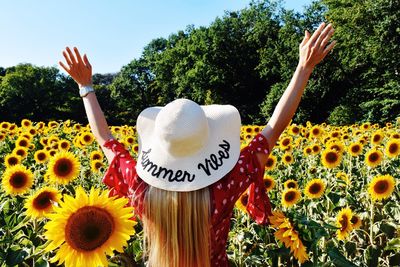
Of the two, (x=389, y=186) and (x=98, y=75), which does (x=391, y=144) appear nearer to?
(x=389, y=186)

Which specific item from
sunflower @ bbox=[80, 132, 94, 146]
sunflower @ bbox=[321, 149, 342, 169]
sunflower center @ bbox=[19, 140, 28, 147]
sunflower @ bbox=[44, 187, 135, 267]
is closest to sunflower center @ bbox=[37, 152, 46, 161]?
sunflower center @ bbox=[19, 140, 28, 147]

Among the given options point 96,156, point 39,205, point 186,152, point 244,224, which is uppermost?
point 96,156

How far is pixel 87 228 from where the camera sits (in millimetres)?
1540

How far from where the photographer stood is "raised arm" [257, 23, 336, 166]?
6.84ft

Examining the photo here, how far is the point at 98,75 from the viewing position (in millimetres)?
71938

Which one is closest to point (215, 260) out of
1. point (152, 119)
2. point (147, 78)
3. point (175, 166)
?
point (175, 166)

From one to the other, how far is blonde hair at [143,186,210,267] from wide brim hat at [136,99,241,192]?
40 mm

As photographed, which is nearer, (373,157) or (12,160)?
(373,157)

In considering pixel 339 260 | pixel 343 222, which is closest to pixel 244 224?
pixel 343 222

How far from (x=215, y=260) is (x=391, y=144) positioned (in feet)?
11.8

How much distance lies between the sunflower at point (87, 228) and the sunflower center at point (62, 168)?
2.42 metres

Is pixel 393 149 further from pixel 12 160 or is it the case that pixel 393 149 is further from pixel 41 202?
pixel 12 160

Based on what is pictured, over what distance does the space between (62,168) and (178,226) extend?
239 cm

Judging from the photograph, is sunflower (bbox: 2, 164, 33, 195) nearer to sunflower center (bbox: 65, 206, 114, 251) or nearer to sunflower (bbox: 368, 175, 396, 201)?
sunflower center (bbox: 65, 206, 114, 251)
